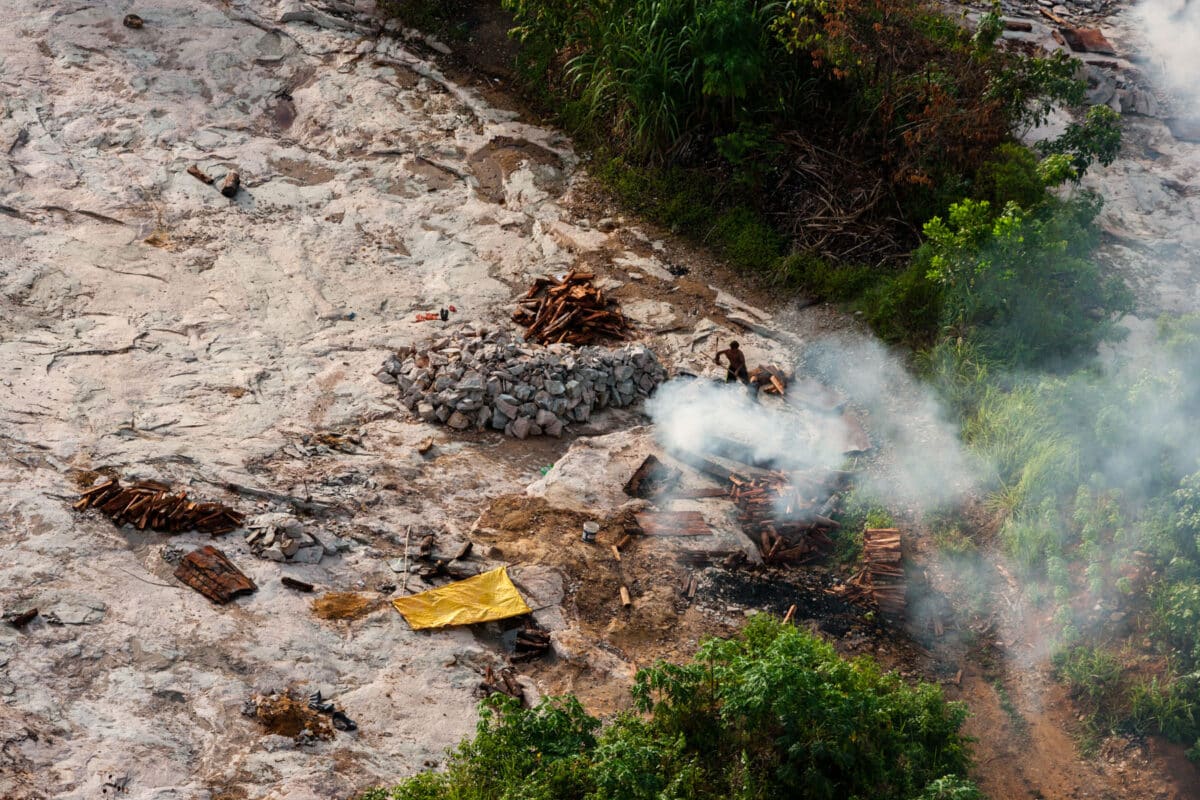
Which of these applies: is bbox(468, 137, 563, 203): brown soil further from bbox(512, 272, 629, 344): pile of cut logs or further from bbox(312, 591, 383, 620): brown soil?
bbox(312, 591, 383, 620): brown soil

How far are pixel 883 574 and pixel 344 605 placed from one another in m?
3.72

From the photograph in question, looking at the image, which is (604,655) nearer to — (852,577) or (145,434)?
(852,577)

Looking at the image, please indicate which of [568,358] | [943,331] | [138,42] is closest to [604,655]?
[568,358]

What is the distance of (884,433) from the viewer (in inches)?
341

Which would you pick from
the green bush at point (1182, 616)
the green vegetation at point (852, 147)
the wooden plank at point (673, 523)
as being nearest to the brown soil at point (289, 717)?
the wooden plank at point (673, 523)

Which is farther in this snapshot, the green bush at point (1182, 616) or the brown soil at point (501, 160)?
the brown soil at point (501, 160)

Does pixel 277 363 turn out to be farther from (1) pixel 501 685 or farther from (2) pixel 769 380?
(2) pixel 769 380

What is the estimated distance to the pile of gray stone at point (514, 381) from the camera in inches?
333

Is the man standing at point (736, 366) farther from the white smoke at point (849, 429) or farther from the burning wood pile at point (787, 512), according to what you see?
the burning wood pile at point (787, 512)

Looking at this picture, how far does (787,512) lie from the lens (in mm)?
7906

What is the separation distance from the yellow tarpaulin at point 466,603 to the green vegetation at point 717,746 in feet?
3.27

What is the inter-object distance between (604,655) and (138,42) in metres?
9.56

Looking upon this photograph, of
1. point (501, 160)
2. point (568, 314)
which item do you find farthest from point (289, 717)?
point (501, 160)

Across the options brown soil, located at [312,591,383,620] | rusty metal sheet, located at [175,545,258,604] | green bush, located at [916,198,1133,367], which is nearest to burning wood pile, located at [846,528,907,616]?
green bush, located at [916,198,1133,367]
